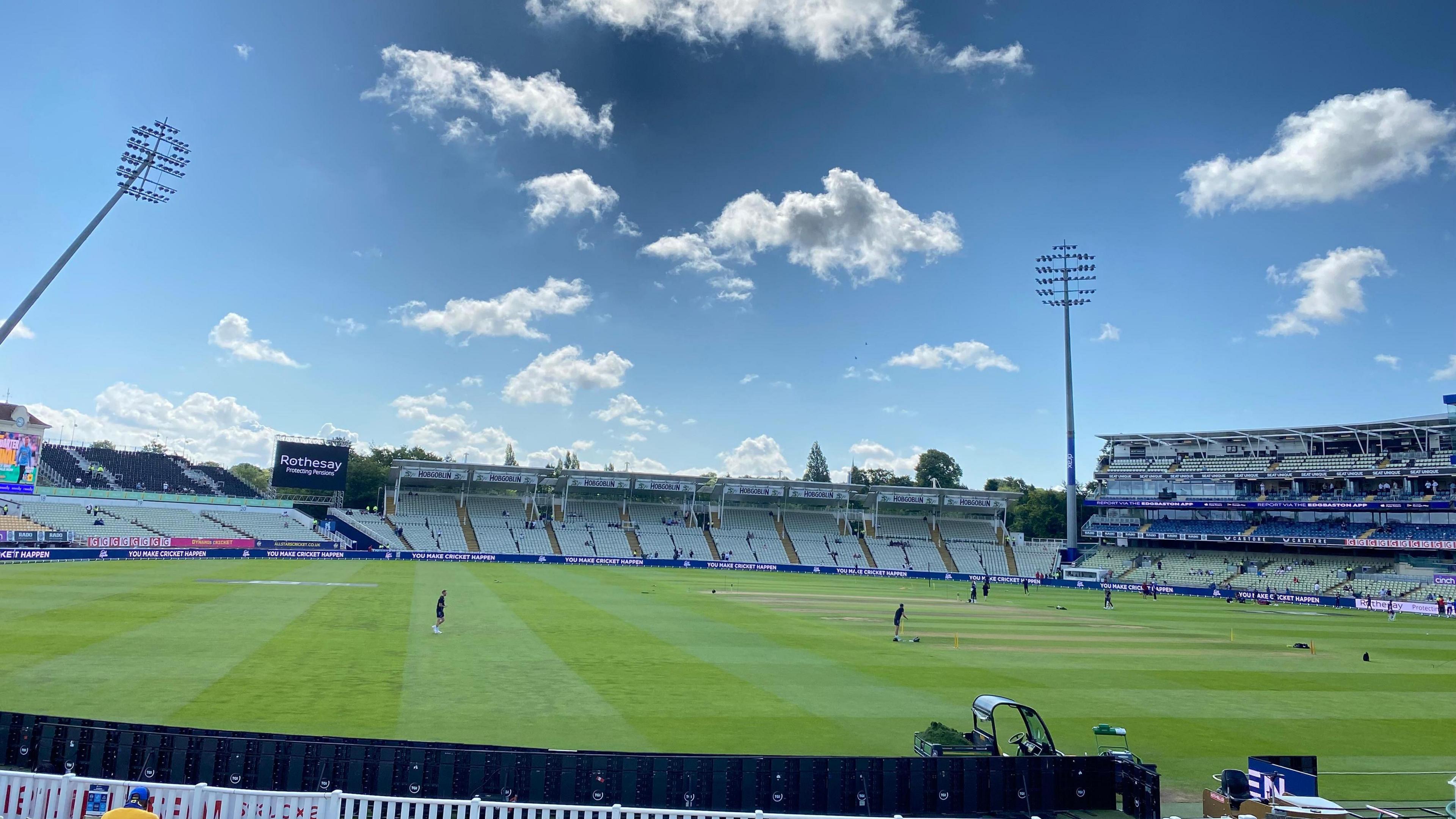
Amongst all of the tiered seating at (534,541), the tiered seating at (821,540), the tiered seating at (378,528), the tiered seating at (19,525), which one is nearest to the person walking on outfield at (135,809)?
the tiered seating at (19,525)

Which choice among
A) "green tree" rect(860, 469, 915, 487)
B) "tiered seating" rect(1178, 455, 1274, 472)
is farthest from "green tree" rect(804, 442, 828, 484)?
"tiered seating" rect(1178, 455, 1274, 472)

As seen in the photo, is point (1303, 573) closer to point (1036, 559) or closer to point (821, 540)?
point (1036, 559)

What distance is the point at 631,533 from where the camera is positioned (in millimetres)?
90000

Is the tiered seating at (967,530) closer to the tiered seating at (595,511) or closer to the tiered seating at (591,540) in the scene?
the tiered seating at (591,540)

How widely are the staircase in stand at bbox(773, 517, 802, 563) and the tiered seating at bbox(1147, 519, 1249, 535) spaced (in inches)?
1415

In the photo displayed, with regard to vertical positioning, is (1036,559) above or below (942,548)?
below

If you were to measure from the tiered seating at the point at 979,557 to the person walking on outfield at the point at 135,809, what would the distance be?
83867 mm

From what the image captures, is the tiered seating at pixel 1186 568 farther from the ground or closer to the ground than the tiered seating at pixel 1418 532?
closer to the ground

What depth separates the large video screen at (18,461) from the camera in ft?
176

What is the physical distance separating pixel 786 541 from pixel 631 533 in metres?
17.0

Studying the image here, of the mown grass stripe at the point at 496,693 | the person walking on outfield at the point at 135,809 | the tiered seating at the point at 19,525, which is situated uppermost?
the tiered seating at the point at 19,525

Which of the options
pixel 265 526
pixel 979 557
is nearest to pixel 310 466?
pixel 265 526

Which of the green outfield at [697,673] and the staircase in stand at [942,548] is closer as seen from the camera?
the green outfield at [697,673]

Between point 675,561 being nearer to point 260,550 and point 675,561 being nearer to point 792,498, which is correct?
point 792,498
